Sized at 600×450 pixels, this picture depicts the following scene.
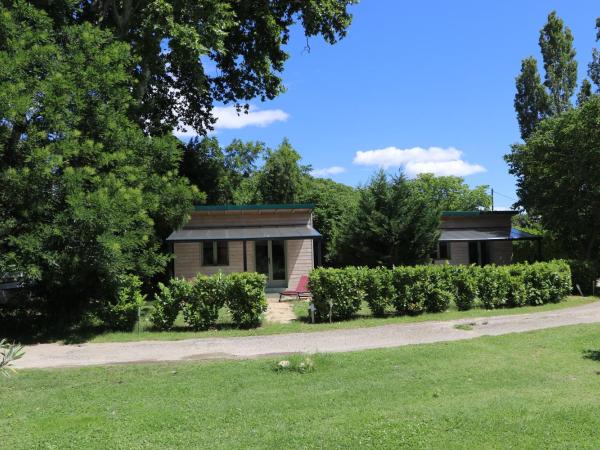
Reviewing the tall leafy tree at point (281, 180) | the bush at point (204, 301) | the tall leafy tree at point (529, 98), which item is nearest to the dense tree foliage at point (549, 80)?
the tall leafy tree at point (529, 98)

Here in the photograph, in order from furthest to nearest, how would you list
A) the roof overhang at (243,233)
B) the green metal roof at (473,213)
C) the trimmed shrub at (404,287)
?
1. the green metal roof at (473,213)
2. the roof overhang at (243,233)
3. the trimmed shrub at (404,287)

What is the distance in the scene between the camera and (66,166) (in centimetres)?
1122

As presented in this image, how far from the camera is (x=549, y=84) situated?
37.2 metres

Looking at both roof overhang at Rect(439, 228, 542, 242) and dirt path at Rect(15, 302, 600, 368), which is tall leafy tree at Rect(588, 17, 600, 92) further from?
dirt path at Rect(15, 302, 600, 368)

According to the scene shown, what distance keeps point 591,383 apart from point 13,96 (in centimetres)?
1123

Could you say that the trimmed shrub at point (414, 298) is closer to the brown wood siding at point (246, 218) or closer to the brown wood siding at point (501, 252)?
the brown wood siding at point (246, 218)

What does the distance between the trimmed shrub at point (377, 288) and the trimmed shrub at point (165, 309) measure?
15.1 feet

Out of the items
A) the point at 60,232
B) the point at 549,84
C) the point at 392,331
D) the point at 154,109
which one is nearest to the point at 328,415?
the point at 392,331

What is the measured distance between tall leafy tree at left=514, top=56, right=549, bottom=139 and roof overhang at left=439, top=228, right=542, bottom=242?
1574cm

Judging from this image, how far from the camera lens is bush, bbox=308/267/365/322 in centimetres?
1229

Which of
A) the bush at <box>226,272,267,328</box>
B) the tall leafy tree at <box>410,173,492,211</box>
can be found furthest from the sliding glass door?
the tall leafy tree at <box>410,173,492,211</box>

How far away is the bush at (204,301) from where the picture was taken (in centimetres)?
1159

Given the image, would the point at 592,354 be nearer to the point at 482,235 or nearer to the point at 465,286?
the point at 465,286

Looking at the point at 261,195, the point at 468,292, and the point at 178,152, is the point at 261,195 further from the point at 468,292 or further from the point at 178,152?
the point at 468,292
